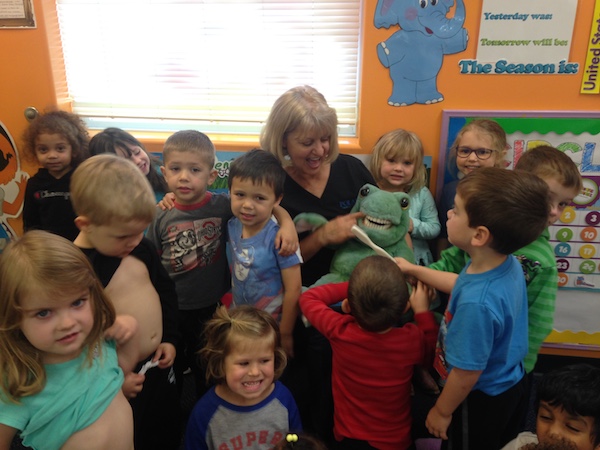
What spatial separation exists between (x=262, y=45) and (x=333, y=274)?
4.44 ft

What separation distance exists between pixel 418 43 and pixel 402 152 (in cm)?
50

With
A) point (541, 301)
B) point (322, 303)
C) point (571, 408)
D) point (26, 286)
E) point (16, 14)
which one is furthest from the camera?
point (16, 14)

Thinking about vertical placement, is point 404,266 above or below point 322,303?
above

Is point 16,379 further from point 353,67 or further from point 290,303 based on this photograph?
point 353,67

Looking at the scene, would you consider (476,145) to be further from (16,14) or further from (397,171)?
(16,14)

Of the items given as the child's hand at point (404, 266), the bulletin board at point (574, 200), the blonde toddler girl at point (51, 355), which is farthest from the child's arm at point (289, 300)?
the bulletin board at point (574, 200)

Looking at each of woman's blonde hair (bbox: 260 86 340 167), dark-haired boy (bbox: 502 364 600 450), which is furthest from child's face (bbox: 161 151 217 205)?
dark-haired boy (bbox: 502 364 600 450)

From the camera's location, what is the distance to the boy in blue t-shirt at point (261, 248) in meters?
1.61

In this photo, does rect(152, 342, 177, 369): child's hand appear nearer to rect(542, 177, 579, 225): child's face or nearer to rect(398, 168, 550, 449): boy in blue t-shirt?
rect(398, 168, 550, 449): boy in blue t-shirt

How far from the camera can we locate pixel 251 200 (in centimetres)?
161

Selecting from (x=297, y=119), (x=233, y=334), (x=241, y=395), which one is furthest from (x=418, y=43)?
(x=241, y=395)

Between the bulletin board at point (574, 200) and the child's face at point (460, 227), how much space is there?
3.29 feet

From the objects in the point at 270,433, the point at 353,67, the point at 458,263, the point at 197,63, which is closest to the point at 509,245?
the point at 458,263

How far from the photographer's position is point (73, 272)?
3.45 feet
